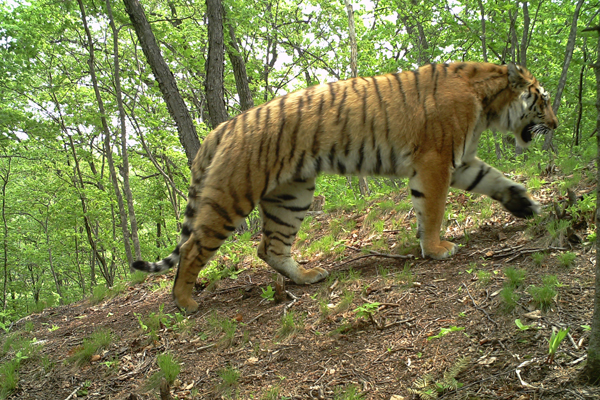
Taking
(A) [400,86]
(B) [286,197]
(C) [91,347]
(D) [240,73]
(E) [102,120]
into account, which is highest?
(D) [240,73]

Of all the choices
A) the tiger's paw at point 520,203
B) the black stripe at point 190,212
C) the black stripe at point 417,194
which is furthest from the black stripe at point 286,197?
the tiger's paw at point 520,203

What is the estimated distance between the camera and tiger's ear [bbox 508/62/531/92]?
381 cm

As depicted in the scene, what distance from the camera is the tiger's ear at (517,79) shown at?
3814mm

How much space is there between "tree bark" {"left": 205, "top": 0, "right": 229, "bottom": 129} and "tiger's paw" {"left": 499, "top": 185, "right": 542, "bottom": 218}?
488 centimetres

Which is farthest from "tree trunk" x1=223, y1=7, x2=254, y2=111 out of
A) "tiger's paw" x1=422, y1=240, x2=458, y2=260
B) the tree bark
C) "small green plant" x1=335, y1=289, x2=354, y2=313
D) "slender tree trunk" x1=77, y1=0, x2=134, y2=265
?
"small green plant" x1=335, y1=289, x2=354, y2=313

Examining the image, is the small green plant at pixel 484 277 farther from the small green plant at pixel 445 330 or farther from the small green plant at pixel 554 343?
the small green plant at pixel 554 343

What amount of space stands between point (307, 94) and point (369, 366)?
8.60 feet

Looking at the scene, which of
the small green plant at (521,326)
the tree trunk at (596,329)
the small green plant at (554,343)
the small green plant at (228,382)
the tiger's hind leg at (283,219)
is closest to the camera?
the tree trunk at (596,329)

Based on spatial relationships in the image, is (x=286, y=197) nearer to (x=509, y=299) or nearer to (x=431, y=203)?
(x=431, y=203)

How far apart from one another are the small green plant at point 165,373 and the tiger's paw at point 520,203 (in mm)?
3378

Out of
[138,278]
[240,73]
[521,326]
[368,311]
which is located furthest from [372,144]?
[240,73]

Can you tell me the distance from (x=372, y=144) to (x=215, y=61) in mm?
4151

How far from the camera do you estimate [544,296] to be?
89.9 inches

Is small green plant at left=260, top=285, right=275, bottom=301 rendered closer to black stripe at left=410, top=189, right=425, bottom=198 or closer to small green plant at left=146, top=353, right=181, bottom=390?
small green plant at left=146, top=353, right=181, bottom=390
